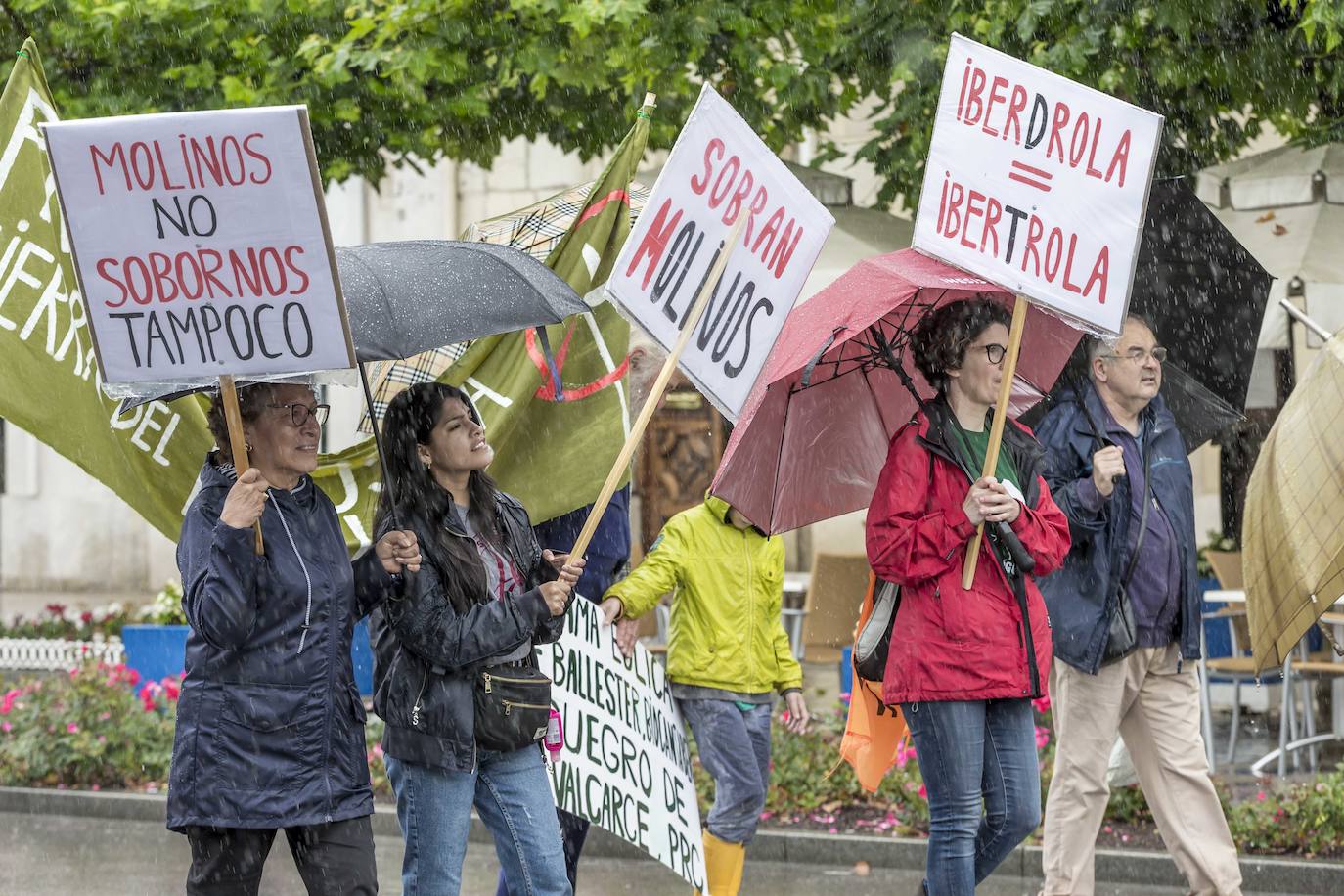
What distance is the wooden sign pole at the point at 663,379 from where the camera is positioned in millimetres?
4816

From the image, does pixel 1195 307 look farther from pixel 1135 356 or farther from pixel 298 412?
pixel 298 412

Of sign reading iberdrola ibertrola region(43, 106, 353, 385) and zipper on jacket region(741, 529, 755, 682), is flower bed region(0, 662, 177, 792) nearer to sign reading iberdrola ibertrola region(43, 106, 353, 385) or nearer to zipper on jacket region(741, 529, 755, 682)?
zipper on jacket region(741, 529, 755, 682)

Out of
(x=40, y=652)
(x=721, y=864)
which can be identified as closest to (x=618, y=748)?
(x=721, y=864)

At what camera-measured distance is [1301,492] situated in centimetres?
551

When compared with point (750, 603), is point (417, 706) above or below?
below

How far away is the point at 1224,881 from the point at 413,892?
272cm

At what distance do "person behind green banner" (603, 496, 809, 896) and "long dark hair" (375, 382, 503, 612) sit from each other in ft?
4.41

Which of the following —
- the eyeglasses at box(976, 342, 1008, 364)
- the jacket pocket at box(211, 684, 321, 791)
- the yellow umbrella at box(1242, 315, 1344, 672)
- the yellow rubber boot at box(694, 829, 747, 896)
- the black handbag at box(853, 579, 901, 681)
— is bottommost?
the yellow rubber boot at box(694, 829, 747, 896)

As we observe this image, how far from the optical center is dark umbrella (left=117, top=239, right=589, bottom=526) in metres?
4.54

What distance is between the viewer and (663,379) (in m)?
4.83

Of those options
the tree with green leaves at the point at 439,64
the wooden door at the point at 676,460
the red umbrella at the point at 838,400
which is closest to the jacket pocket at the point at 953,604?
the red umbrella at the point at 838,400

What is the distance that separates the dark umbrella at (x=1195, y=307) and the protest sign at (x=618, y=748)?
1669mm

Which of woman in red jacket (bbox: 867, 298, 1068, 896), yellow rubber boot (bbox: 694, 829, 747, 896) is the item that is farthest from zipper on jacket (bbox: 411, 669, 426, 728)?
yellow rubber boot (bbox: 694, 829, 747, 896)

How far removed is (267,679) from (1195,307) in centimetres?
360
